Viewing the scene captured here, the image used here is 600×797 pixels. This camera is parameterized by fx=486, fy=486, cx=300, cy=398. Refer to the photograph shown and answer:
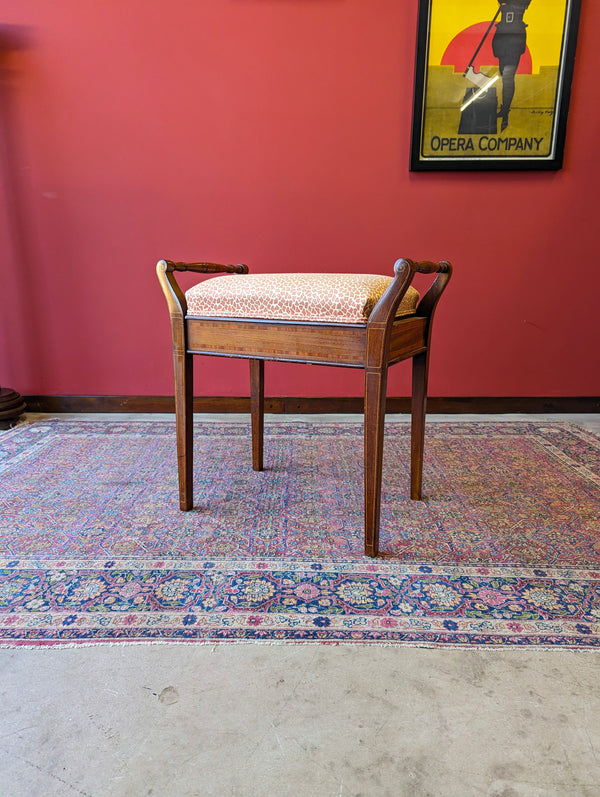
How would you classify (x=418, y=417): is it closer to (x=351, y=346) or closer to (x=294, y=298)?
(x=351, y=346)

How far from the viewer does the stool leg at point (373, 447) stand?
112 centimetres

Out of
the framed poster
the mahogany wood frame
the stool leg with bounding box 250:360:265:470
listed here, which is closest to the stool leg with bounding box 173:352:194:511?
the mahogany wood frame

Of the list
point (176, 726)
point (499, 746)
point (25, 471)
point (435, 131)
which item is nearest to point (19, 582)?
point (176, 726)

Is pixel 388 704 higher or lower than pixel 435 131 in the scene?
lower

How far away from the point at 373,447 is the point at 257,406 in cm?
63

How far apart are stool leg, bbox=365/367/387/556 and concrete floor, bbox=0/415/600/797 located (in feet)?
1.07

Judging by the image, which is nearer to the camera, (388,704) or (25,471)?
(388,704)

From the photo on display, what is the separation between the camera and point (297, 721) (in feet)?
2.45

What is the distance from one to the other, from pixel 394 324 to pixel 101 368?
1.79m

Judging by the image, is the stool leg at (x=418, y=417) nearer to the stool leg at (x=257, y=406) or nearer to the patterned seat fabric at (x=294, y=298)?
the patterned seat fabric at (x=294, y=298)

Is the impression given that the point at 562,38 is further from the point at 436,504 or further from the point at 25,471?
the point at 25,471


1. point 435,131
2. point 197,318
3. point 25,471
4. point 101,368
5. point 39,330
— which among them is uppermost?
point 435,131

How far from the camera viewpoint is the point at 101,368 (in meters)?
2.48

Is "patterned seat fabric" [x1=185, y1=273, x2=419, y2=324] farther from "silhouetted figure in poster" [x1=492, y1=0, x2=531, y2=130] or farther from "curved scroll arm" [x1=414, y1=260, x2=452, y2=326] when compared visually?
"silhouetted figure in poster" [x1=492, y1=0, x2=531, y2=130]
